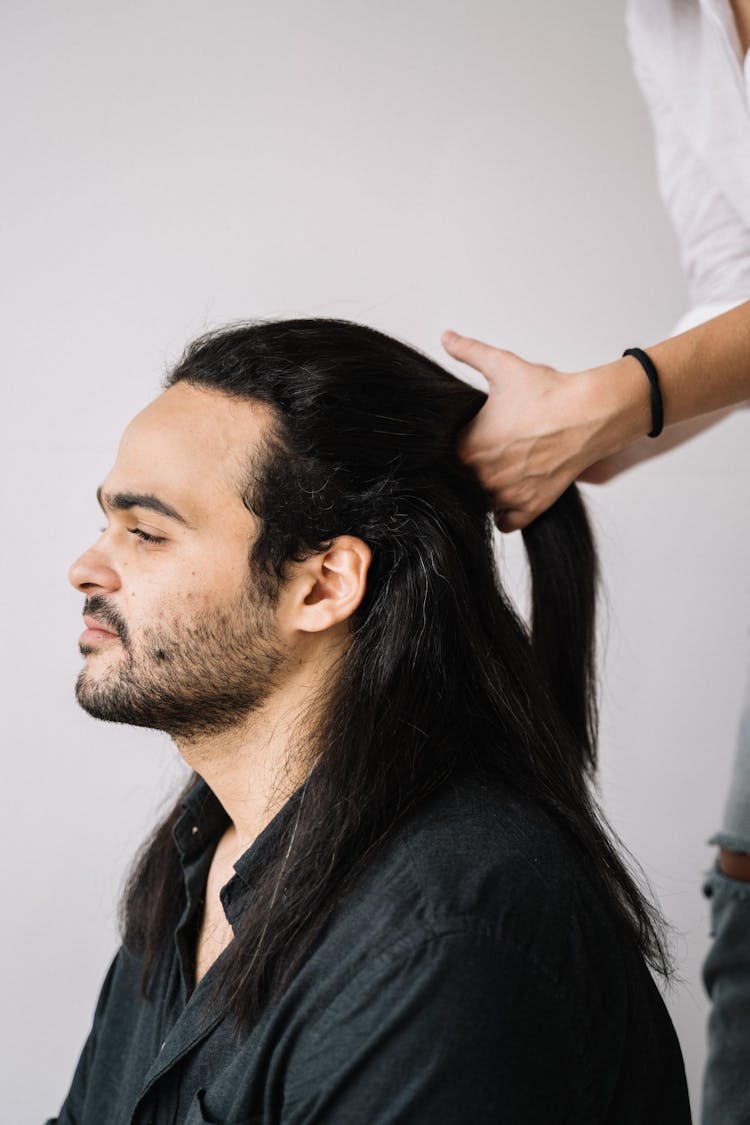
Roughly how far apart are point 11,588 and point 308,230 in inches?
33.1

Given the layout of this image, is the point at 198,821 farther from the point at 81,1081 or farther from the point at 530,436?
the point at 530,436

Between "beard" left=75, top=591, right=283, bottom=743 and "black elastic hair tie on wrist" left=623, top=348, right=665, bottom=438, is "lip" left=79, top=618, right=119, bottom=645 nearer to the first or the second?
"beard" left=75, top=591, right=283, bottom=743

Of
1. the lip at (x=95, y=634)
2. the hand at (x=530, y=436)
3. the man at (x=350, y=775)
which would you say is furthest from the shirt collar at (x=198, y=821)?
the hand at (x=530, y=436)

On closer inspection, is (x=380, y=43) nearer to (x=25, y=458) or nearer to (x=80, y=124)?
(x=80, y=124)

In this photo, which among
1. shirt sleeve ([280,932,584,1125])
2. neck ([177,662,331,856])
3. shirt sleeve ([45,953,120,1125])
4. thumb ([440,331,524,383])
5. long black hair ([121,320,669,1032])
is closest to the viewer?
shirt sleeve ([280,932,584,1125])

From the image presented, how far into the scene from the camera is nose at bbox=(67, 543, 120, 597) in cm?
130

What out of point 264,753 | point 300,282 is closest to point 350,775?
point 264,753

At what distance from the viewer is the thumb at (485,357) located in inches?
55.7

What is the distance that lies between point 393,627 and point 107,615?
33cm

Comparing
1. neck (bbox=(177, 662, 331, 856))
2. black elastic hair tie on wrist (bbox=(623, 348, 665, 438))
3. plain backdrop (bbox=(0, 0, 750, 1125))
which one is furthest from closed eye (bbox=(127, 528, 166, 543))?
plain backdrop (bbox=(0, 0, 750, 1125))

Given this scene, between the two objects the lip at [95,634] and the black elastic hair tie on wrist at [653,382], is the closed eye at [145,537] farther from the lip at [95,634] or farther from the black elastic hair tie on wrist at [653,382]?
the black elastic hair tie on wrist at [653,382]

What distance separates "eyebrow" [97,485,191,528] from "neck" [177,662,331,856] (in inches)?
8.8

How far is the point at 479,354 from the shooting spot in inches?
57.6

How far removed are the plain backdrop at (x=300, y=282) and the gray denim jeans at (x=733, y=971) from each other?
1.77 feet
